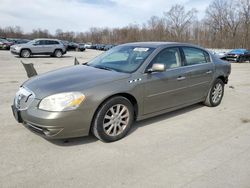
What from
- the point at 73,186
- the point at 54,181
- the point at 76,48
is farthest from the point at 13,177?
the point at 76,48

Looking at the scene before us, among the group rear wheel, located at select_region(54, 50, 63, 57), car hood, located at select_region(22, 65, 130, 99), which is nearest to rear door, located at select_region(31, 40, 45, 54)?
rear wheel, located at select_region(54, 50, 63, 57)

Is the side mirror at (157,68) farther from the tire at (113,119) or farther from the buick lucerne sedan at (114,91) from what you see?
the tire at (113,119)

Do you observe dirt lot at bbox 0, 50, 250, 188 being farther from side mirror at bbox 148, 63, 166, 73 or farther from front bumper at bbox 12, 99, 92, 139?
side mirror at bbox 148, 63, 166, 73

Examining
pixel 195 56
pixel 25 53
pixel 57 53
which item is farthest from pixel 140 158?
pixel 57 53

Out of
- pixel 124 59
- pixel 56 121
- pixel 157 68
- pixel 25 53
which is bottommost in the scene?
pixel 56 121

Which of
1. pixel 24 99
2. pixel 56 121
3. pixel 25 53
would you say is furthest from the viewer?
pixel 25 53

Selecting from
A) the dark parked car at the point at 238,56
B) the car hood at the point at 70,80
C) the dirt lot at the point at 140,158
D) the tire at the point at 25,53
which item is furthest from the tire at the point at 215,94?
the dark parked car at the point at 238,56

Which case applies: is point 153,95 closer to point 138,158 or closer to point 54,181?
point 138,158

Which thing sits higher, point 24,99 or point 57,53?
point 57,53

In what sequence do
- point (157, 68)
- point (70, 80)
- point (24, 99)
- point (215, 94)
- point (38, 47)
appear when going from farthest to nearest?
point (38, 47) → point (215, 94) → point (157, 68) → point (70, 80) → point (24, 99)

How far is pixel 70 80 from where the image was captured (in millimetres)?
3619

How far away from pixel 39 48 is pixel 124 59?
1742 cm

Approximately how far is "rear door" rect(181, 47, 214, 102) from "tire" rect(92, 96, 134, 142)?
163 cm

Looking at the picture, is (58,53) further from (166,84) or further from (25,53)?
(166,84)
